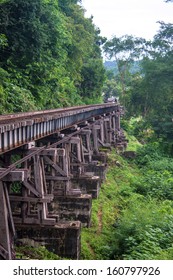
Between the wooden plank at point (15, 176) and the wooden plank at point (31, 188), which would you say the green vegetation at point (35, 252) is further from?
the wooden plank at point (15, 176)

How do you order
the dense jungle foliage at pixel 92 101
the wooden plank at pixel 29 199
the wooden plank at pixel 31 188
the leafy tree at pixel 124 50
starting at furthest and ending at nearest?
the leafy tree at pixel 124 50
the dense jungle foliage at pixel 92 101
the wooden plank at pixel 29 199
the wooden plank at pixel 31 188

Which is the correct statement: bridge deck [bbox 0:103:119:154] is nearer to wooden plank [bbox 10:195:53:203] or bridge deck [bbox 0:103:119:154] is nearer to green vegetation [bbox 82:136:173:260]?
wooden plank [bbox 10:195:53:203]

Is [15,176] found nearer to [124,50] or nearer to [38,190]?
[38,190]


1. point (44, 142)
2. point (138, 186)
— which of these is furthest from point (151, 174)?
point (44, 142)

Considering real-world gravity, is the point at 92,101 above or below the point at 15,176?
above

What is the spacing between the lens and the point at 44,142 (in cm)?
1366

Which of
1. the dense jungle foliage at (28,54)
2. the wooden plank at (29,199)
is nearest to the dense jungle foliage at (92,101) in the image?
the dense jungle foliage at (28,54)

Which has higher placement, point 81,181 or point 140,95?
point 140,95

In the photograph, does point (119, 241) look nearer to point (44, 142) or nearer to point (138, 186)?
point (44, 142)

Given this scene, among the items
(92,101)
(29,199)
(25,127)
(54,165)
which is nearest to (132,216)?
(54,165)

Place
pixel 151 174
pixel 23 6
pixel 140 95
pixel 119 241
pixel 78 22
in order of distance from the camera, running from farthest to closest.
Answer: pixel 140 95
pixel 78 22
pixel 151 174
pixel 23 6
pixel 119 241

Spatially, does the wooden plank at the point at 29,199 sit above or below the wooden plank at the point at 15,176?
below

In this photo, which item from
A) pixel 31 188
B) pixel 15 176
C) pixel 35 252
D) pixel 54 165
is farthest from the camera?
pixel 54 165

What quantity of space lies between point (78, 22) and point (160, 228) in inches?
1172
